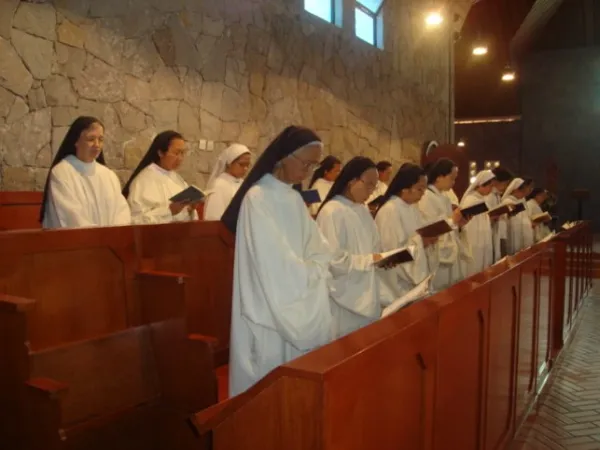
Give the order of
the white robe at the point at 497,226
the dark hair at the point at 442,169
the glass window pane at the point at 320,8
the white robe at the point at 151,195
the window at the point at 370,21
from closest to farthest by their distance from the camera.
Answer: the white robe at the point at 151,195 → the dark hair at the point at 442,169 → the white robe at the point at 497,226 → the glass window pane at the point at 320,8 → the window at the point at 370,21

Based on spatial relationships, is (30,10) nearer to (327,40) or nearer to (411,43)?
(327,40)

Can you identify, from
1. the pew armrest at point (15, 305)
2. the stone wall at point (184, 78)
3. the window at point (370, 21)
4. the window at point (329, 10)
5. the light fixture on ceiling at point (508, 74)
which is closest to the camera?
the pew armrest at point (15, 305)

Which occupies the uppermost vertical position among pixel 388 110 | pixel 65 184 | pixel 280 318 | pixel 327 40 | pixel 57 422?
pixel 327 40

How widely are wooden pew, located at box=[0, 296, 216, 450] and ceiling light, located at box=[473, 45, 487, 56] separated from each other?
13927 millimetres

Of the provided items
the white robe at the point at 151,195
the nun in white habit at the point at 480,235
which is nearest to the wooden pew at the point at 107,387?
the white robe at the point at 151,195

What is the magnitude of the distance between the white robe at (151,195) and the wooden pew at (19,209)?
2.70 feet

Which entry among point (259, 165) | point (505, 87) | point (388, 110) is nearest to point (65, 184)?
point (259, 165)

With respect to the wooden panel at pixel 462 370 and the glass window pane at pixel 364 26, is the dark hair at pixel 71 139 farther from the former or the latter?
the glass window pane at pixel 364 26

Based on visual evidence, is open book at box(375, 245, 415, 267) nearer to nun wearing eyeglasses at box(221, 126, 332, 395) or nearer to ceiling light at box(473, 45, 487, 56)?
nun wearing eyeglasses at box(221, 126, 332, 395)

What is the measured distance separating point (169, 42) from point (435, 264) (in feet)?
11.9

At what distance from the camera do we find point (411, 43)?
39.2 feet

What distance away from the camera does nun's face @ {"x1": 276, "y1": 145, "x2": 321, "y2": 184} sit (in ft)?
9.06

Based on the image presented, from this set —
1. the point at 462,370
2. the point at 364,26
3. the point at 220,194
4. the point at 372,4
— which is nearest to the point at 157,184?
the point at 220,194

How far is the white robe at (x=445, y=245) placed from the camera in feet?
17.6
